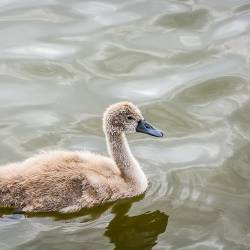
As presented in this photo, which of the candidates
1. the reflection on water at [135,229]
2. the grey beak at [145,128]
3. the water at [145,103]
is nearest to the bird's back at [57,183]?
the water at [145,103]

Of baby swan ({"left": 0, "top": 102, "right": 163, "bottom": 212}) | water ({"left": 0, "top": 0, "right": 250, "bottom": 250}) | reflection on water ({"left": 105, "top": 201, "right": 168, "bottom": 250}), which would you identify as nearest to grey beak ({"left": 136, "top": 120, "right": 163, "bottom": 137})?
baby swan ({"left": 0, "top": 102, "right": 163, "bottom": 212})

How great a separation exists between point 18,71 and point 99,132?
1494 mm

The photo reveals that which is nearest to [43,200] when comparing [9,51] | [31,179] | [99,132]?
[31,179]

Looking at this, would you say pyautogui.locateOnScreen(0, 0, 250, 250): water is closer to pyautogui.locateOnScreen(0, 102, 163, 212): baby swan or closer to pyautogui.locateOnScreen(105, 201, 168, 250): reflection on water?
pyautogui.locateOnScreen(105, 201, 168, 250): reflection on water

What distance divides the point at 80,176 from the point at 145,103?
190cm

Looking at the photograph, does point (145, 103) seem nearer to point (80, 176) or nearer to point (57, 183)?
point (80, 176)

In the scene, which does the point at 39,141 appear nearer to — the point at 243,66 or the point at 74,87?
the point at 74,87

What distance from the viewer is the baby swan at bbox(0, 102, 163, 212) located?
6660 mm

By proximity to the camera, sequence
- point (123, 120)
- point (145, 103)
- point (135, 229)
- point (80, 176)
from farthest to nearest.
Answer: point (145, 103) < point (123, 120) < point (80, 176) < point (135, 229)

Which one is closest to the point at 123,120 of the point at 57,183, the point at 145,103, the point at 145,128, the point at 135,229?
the point at 145,128

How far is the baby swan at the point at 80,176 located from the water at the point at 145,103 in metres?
0.12

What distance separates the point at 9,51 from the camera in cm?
934

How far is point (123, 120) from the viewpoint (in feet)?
23.5

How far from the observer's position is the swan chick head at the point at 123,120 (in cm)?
715
